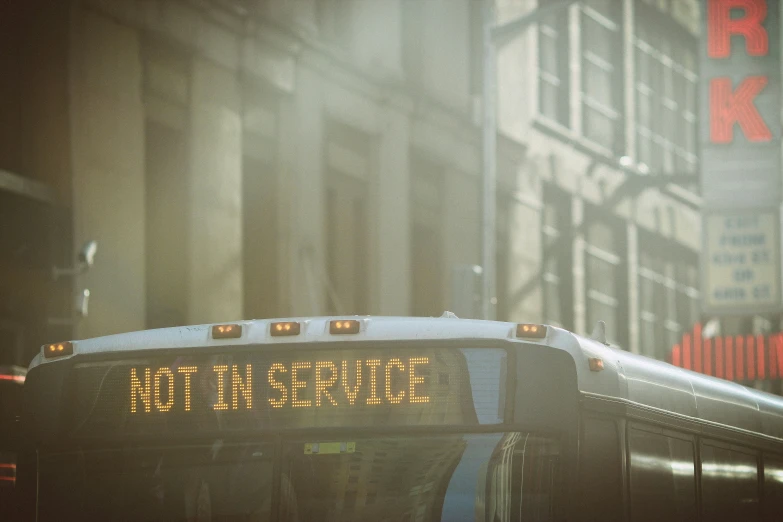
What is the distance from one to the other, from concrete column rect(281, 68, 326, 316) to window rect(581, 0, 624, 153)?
12.8m

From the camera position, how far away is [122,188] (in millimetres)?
17766

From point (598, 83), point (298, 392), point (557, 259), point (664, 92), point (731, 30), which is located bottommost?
point (298, 392)

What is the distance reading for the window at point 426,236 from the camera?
26328 mm

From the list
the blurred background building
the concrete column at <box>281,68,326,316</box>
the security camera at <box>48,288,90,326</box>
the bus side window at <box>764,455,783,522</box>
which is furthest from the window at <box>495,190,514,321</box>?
the bus side window at <box>764,455,783,522</box>

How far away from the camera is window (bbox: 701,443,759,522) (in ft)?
28.0

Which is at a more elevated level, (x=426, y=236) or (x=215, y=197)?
(x=426, y=236)

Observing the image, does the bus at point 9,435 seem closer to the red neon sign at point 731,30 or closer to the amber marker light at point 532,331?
the amber marker light at point 532,331

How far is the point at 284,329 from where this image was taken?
23.2ft

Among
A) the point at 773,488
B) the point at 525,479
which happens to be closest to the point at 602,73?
the point at 773,488

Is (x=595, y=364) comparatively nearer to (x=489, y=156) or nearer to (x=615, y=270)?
(x=489, y=156)

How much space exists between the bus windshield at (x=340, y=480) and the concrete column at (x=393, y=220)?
56.4 feet

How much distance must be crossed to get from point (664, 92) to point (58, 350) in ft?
106

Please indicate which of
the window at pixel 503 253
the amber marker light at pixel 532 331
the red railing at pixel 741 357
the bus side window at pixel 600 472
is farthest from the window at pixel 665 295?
the amber marker light at pixel 532 331

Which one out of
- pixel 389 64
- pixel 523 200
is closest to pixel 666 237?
pixel 523 200
